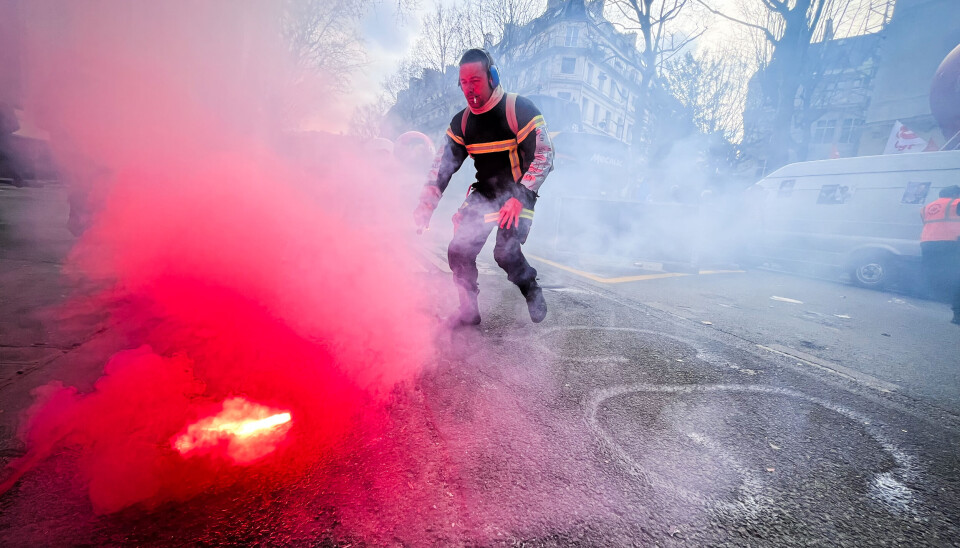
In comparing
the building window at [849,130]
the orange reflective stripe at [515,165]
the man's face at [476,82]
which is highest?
the building window at [849,130]

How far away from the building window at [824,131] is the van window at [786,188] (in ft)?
72.1

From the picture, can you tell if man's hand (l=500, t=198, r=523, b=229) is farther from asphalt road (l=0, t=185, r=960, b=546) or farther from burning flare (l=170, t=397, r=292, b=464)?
burning flare (l=170, t=397, r=292, b=464)

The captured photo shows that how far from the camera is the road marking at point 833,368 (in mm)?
2549

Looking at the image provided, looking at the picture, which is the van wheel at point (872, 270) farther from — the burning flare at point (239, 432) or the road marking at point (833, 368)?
the burning flare at point (239, 432)

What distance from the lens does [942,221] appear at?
17.5 feet

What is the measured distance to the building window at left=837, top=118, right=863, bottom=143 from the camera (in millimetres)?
21359

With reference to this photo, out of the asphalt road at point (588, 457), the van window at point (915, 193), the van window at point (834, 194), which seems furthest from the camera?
the van window at point (834, 194)

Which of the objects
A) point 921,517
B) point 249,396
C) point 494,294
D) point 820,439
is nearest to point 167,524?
point 249,396

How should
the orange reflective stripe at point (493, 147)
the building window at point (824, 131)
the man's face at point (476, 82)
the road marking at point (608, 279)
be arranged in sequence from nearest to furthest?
the man's face at point (476, 82)
the orange reflective stripe at point (493, 147)
the road marking at point (608, 279)
the building window at point (824, 131)

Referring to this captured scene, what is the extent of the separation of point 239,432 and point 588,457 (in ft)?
4.56

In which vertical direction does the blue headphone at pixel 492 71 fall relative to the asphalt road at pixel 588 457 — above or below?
above

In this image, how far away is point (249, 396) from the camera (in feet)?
5.62

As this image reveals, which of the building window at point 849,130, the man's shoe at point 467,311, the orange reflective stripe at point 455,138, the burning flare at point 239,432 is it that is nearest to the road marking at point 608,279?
the man's shoe at point 467,311

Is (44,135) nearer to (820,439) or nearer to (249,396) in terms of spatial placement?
(249,396)
